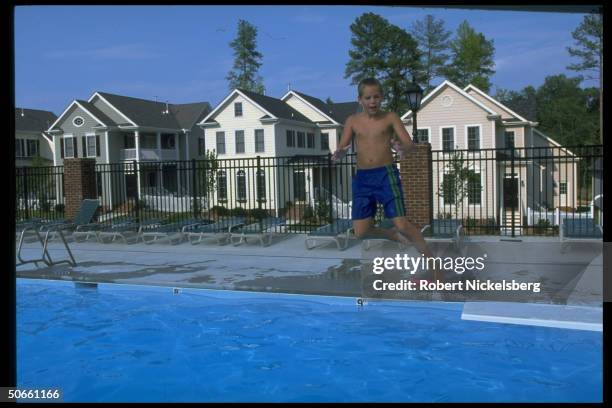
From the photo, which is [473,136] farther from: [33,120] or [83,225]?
[33,120]

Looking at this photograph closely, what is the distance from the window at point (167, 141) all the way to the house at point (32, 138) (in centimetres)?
847

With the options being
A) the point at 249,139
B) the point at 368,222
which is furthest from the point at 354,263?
the point at 249,139

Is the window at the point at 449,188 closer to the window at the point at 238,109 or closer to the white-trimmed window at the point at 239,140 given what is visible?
the white-trimmed window at the point at 239,140

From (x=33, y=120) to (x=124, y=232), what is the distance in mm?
32899

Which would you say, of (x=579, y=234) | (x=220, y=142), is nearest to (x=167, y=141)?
(x=220, y=142)

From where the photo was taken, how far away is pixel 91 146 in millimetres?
34469

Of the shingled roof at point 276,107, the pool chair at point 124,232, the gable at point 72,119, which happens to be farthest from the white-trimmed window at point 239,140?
the pool chair at point 124,232

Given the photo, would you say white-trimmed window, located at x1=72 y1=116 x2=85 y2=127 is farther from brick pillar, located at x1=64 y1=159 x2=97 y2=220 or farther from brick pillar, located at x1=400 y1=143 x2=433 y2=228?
brick pillar, located at x1=400 y1=143 x2=433 y2=228

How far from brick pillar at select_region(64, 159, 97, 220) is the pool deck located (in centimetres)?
325

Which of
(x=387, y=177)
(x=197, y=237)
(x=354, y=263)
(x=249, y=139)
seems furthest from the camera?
(x=249, y=139)

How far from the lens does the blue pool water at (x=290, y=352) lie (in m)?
4.43

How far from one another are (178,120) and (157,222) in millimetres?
26581

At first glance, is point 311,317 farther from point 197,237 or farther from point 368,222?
point 197,237
